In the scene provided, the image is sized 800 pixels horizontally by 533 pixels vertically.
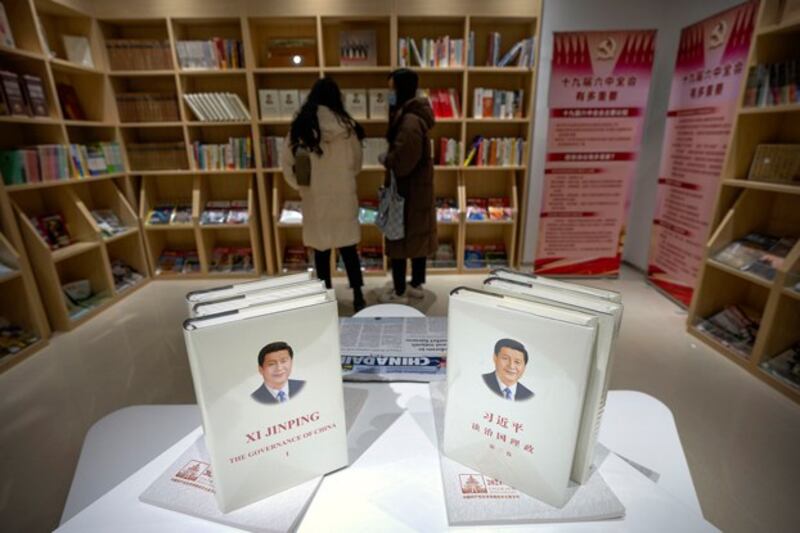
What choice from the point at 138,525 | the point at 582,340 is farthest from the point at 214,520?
the point at 582,340

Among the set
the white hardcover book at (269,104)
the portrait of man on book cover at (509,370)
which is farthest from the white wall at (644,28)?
the portrait of man on book cover at (509,370)

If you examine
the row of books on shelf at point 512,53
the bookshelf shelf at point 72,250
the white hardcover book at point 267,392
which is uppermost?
the row of books on shelf at point 512,53

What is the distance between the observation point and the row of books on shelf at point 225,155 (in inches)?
142

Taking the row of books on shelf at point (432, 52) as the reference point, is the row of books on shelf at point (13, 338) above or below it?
below

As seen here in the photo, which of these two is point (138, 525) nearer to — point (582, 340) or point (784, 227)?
point (582, 340)

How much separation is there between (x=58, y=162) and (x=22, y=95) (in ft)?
1.43

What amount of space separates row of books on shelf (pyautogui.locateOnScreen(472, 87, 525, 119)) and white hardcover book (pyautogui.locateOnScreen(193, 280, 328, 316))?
3149 mm

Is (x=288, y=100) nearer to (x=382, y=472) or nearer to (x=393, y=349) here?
(x=393, y=349)

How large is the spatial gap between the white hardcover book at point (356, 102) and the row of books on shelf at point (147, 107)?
1.44 m

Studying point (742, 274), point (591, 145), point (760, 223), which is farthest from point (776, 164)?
point (591, 145)

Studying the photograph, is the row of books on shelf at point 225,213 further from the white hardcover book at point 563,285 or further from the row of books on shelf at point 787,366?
the row of books on shelf at point 787,366

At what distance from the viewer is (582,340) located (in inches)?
23.6

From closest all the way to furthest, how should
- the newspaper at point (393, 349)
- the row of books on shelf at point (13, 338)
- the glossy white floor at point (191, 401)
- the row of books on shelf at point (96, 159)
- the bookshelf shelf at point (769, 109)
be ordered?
the newspaper at point (393, 349) < the glossy white floor at point (191, 401) < the bookshelf shelf at point (769, 109) < the row of books on shelf at point (13, 338) < the row of books on shelf at point (96, 159)

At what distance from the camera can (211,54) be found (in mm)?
3387
